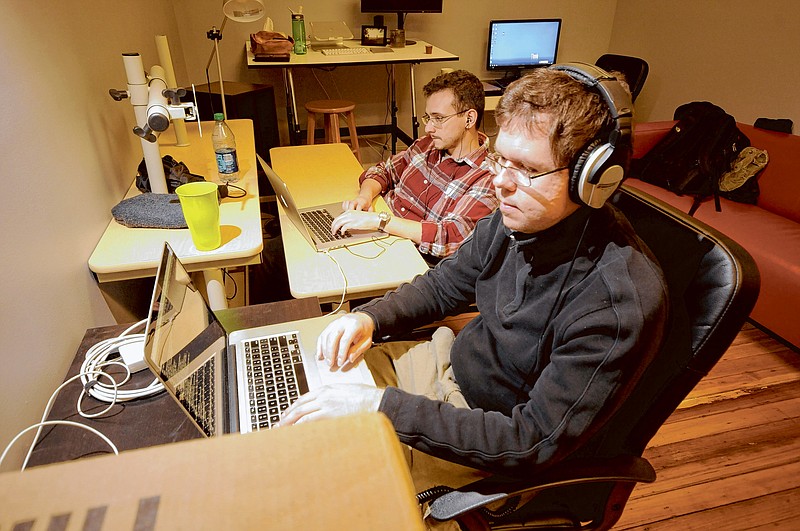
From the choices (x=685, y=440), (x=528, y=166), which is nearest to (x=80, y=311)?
(x=528, y=166)

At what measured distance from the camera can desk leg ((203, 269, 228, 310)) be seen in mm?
1486

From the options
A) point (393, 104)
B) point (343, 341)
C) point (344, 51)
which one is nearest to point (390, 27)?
point (393, 104)

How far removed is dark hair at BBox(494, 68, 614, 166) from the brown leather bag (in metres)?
2.99

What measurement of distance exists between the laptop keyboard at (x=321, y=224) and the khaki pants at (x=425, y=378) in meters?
0.45

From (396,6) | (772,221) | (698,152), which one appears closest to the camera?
(772,221)

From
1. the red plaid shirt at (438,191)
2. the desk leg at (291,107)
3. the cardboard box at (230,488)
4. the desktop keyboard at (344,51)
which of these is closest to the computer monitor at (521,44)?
the desktop keyboard at (344,51)

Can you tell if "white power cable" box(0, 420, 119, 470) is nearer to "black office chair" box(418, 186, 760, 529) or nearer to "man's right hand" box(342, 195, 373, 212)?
"black office chair" box(418, 186, 760, 529)

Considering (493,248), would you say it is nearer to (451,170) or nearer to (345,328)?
(345,328)

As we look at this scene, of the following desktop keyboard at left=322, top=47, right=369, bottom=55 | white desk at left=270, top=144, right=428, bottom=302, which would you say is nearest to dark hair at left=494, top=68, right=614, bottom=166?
white desk at left=270, top=144, right=428, bottom=302

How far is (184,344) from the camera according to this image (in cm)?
92

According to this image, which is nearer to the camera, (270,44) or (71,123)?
(71,123)

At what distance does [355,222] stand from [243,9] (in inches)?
54.5

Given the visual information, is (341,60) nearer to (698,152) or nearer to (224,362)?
(698,152)

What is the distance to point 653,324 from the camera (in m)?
0.80
